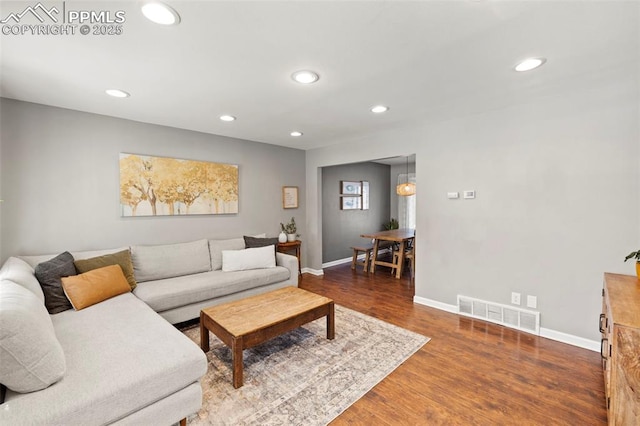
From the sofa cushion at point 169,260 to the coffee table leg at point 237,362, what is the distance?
170 cm

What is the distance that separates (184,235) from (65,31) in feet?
8.37

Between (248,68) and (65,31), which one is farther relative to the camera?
(248,68)

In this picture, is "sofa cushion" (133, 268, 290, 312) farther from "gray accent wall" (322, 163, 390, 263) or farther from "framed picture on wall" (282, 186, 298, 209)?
"gray accent wall" (322, 163, 390, 263)

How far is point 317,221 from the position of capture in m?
5.09

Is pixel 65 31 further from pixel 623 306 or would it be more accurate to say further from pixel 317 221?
pixel 317 221

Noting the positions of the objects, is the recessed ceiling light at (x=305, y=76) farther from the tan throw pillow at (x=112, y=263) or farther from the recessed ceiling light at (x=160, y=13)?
the tan throw pillow at (x=112, y=263)

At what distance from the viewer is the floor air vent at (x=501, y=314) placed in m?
2.79

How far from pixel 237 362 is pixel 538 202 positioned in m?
3.08

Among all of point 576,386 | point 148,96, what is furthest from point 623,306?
point 148,96

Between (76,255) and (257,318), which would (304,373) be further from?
(76,255)

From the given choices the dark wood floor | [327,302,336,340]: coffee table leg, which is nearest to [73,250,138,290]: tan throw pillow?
[327,302,336,340]: coffee table leg

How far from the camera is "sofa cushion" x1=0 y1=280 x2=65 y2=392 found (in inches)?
47.4

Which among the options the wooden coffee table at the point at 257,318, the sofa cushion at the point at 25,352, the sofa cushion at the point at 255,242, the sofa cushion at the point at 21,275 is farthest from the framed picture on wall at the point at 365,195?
the sofa cushion at the point at 25,352

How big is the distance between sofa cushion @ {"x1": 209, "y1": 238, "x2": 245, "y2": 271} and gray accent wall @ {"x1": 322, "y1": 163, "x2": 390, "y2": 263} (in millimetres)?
2194
